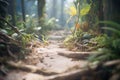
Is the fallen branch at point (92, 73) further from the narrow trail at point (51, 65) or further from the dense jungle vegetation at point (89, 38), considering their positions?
the narrow trail at point (51, 65)

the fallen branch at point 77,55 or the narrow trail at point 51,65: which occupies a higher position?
the fallen branch at point 77,55

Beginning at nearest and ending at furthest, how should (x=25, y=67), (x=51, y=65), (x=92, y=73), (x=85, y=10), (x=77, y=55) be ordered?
(x=92, y=73)
(x=25, y=67)
(x=51, y=65)
(x=77, y=55)
(x=85, y=10)

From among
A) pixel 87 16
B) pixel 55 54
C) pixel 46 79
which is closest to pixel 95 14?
pixel 87 16

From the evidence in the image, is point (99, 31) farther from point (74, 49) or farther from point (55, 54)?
point (55, 54)

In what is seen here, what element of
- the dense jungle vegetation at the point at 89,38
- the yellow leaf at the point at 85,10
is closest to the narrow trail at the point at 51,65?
the dense jungle vegetation at the point at 89,38

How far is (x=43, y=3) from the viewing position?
14.5m

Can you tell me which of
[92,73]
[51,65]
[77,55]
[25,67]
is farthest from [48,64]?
[92,73]

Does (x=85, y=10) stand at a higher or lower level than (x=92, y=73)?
higher

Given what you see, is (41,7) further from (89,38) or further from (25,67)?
(25,67)

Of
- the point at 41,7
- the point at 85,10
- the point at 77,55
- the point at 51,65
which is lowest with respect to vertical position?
the point at 51,65

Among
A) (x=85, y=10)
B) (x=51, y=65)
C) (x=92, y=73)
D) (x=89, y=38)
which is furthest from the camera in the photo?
(x=85, y=10)

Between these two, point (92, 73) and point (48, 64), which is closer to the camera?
point (92, 73)

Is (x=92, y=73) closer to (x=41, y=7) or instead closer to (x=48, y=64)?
(x=48, y=64)

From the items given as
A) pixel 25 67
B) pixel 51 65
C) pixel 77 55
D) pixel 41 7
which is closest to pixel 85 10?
pixel 77 55
